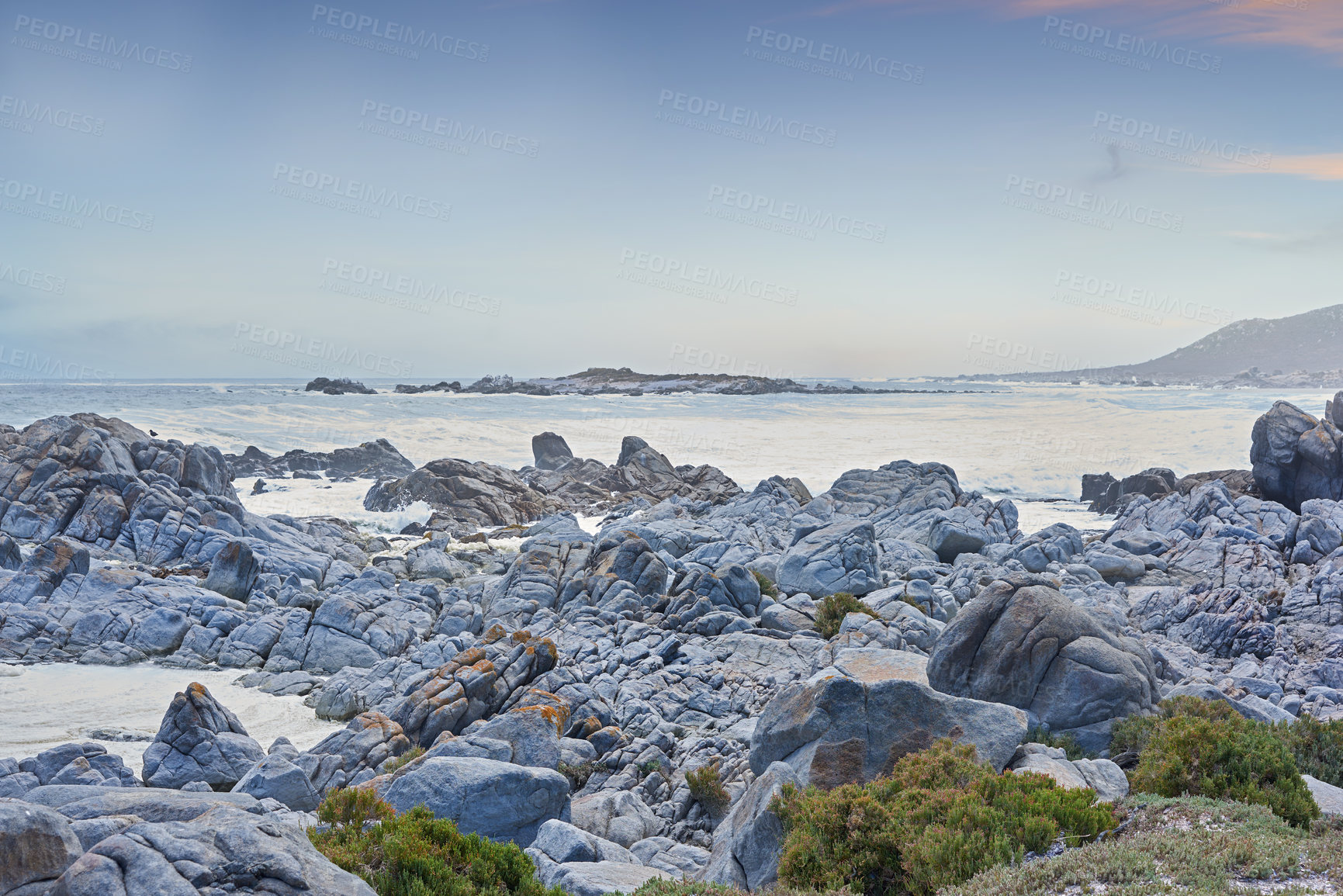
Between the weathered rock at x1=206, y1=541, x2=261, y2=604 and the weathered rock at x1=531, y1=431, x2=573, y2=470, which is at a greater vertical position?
the weathered rock at x1=531, y1=431, x2=573, y2=470

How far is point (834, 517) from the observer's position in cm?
3981

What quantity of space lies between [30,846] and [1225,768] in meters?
13.0

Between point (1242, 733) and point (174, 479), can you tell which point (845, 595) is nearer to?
point (1242, 733)

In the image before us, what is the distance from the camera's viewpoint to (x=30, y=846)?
5.84 meters

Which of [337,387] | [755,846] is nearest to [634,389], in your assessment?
[337,387]

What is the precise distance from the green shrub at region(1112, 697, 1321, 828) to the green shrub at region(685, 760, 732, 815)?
6.37 m

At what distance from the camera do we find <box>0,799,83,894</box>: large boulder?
5730 mm

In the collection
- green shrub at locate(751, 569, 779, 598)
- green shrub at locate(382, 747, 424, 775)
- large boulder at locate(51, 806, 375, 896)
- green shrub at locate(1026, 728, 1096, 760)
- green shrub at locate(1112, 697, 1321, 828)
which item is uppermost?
large boulder at locate(51, 806, 375, 896)

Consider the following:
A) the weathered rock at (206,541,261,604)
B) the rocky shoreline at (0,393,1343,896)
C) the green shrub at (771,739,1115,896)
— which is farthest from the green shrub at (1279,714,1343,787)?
the weathered rock at (206,541,261,604)

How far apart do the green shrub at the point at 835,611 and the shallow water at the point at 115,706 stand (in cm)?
1299

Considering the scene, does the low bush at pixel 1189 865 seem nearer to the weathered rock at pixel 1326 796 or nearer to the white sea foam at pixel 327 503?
the weathered rock at pixel 1326 796

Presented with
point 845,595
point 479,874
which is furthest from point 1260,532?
point 479,874

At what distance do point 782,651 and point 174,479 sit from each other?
107ft

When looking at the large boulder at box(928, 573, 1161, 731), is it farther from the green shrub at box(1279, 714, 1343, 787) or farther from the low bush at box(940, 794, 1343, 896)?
the low bush at box(940, 794, 1343, 896)
